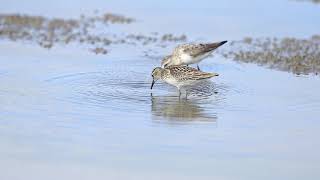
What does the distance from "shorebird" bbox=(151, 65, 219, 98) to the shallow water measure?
0.23 meters

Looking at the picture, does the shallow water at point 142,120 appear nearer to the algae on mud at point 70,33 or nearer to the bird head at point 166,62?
the bird head at point 166,62

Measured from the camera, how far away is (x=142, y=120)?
10.7 meters

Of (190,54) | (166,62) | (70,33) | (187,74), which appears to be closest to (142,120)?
(187,74)

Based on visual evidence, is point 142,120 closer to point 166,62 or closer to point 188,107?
point 188,107

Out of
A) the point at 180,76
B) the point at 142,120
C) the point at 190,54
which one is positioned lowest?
the point at 142,120

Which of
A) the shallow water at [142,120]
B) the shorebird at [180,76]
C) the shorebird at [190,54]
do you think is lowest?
the shallow water at [142,120]

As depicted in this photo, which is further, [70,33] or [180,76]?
[70,33]

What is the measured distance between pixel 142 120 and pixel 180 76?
2.18m

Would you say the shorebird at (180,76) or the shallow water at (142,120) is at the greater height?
the shorebird at (180,76)

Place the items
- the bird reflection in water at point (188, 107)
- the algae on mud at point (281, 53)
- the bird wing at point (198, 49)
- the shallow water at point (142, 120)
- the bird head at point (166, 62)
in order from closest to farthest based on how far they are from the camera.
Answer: the shallow water at point (142, 120), the bird reflection in water at point (188, 107), the bird head at point (166, 62), the bird wing at point (198, 49), the algae on mud at point (281, 53)

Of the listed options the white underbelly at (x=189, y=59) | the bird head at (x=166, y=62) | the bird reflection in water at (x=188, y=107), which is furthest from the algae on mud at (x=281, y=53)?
the bird reflection in water at (x=188, y=107)

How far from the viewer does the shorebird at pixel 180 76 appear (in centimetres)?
1261

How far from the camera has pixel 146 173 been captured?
8.59m

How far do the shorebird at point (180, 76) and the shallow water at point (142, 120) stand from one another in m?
0.23
